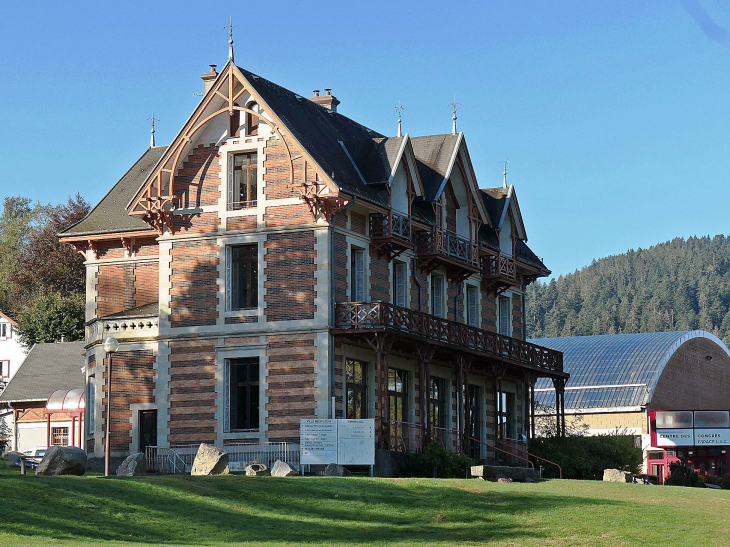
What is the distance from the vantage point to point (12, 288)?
70000mm

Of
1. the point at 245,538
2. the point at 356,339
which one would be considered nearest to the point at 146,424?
the point at 356,339

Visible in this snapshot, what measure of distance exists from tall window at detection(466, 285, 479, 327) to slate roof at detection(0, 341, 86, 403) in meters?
25.0

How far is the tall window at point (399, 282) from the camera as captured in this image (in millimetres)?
38375

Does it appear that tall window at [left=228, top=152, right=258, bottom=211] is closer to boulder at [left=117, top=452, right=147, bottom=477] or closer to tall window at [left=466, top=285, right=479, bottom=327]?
boulder at [left=117, top=452, right=147, bottom=477]

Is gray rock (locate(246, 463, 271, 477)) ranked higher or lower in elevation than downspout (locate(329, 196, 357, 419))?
lower

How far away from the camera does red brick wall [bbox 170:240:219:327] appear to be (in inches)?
1396

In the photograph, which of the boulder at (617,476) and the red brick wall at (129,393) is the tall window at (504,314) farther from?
the red brick wall at (129,393)

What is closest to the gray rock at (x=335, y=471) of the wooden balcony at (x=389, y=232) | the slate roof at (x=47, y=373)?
the wooden balcony at (x=389, y=232)

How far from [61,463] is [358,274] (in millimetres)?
12930

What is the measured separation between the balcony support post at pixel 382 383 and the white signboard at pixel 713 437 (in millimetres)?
24530

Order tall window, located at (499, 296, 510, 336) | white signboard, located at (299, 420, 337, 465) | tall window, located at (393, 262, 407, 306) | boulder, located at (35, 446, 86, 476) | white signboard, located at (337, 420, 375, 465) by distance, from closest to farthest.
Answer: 1. boulder, located at (35, 446, 86, 476)
2. white signboard, located at (337, 420, 375, 465)
3. white signboard, located at (299, 420, 337, 465)
4. tall window, located at (393, 262, 407, 306)
5. tall window, located at (499, 296, 510, 336)

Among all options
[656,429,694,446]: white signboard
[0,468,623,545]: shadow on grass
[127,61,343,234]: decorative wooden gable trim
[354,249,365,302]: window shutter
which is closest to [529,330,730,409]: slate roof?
[656,429,694,446]: white signboard

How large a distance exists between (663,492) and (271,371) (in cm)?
1136

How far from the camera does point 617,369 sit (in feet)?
202
